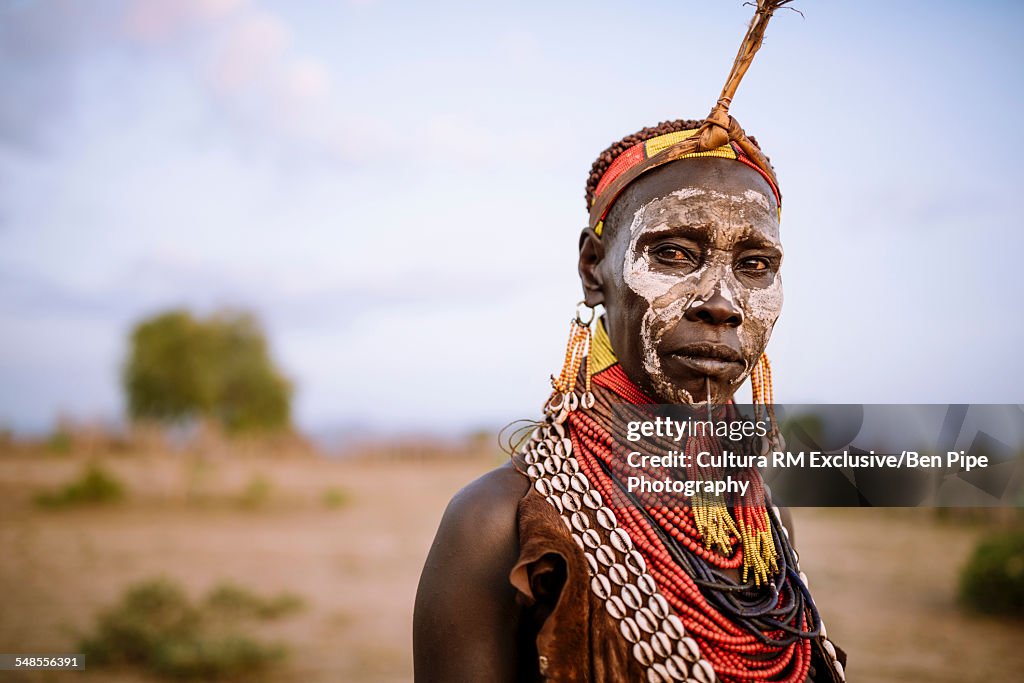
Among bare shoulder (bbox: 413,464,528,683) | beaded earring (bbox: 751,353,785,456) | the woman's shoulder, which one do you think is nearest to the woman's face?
beaded earring (bbox: 751,353,785,456)

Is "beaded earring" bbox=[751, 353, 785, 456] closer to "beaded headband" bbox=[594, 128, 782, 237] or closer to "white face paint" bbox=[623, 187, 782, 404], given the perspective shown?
"white face paint" bbox=[623, 187, 782, 404]

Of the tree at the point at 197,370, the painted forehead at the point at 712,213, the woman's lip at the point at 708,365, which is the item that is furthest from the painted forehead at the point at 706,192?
the tree at the point at 197,370

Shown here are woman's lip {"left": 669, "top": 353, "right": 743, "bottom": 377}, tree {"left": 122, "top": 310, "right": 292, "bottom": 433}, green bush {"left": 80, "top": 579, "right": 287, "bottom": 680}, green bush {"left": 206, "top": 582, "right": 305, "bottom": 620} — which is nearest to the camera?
woman's lip {"left": 669, "top": 353, "right": 743, "bottom": 377}

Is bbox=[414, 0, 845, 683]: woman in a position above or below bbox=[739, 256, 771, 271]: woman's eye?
below

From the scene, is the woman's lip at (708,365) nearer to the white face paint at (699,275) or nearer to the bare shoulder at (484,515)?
the white face paint at (699,275)

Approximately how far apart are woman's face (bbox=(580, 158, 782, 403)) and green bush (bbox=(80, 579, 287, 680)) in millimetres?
9063

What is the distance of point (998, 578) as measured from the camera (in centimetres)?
1239

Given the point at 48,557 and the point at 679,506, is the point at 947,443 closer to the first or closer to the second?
the point at 679,506

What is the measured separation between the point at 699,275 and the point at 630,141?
21.6 inches

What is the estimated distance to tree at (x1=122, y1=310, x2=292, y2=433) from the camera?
31156mm

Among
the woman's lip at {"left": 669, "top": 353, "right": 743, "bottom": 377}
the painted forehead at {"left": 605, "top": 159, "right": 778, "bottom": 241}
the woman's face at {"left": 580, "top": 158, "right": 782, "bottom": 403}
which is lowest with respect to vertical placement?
the woman's lip at {"left": 669, "top": 353, "right": 743, "bottom": 377}

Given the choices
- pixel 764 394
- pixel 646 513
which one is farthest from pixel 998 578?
pixel 646 513

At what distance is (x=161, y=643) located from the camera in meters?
9.79

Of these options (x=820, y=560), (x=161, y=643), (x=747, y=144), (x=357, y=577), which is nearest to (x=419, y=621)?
(x=747, y=144)
